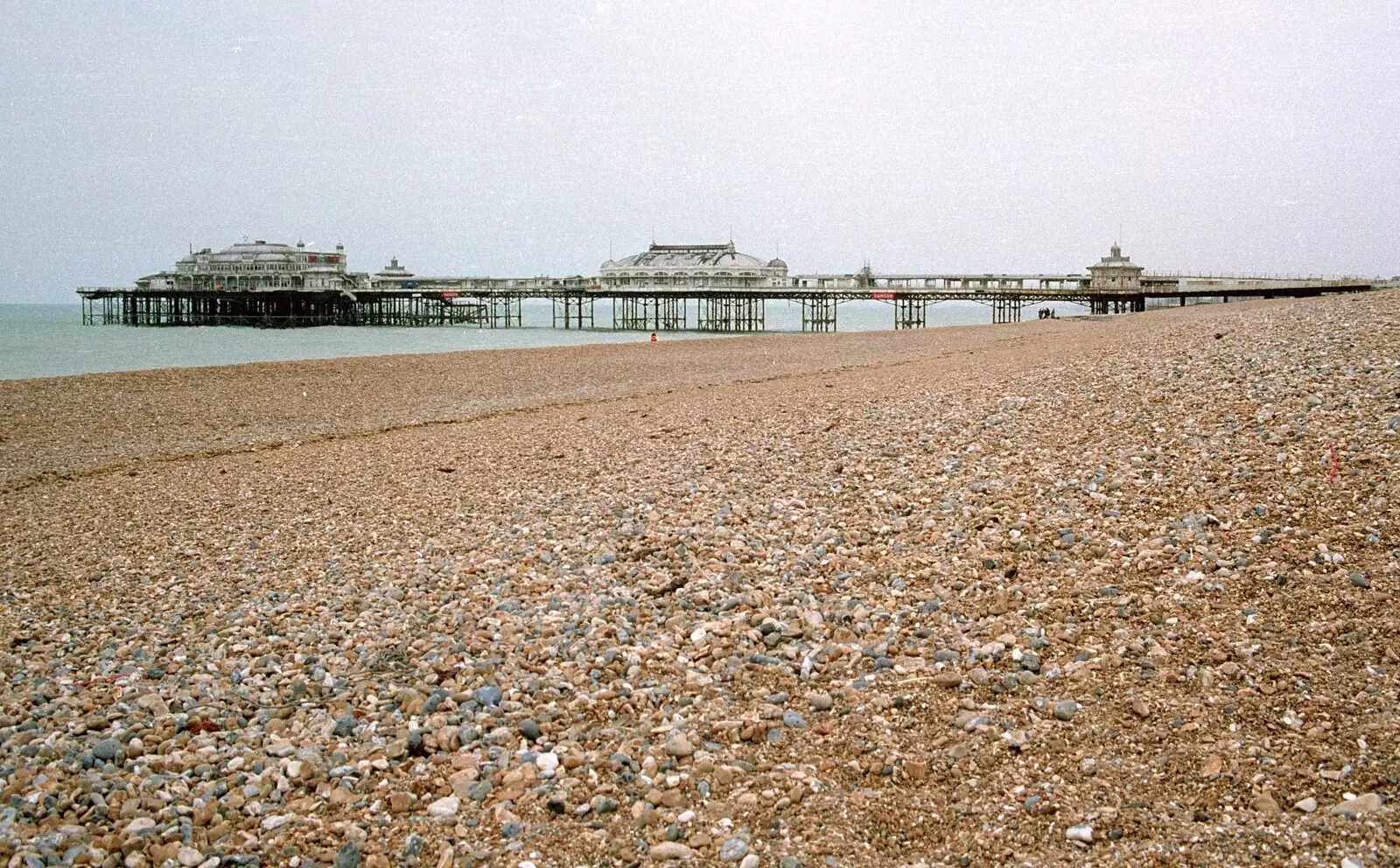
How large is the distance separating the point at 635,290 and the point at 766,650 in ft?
226

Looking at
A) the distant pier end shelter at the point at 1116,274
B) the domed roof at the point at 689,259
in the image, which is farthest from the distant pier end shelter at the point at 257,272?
the distant pier end shelter at the point at 1116,274

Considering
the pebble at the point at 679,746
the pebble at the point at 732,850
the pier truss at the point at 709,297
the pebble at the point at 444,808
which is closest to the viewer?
the pebble at the point at 732,850

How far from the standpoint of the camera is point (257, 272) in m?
90.9

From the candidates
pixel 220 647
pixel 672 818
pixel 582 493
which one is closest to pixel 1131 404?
pixel 582 493

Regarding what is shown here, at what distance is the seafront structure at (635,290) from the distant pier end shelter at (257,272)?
0.40ft

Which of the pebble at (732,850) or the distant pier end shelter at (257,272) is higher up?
the distant pier end shelter at (257,272)

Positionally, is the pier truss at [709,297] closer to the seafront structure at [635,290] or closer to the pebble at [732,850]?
the seafront structure at [635,290]

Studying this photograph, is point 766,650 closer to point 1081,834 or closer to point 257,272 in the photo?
point 1081,834

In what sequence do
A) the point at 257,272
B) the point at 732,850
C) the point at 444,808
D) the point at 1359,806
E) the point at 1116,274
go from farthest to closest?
the point at 257,272 → the point at 1116,274 → the point at 444,808 → the point at 732,850 → the point at 1359,806

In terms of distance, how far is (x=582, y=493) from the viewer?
312 inches

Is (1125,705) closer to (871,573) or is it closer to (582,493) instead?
(871,573)

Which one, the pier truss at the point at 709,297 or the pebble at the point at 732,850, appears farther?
the pier truss at the point at 709,297

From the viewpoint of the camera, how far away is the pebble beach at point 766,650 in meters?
3.36

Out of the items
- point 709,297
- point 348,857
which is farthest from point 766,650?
point 709,297
